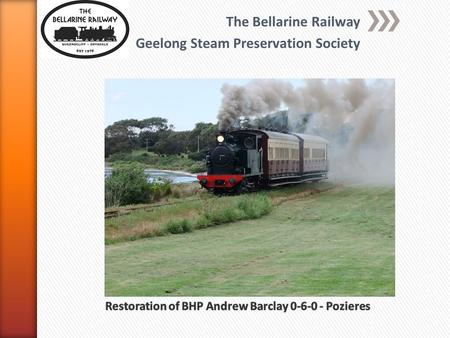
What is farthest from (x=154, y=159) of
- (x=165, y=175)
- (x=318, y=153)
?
(x=318, y=153)

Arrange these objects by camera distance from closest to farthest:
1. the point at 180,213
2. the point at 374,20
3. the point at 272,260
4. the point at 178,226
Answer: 1. the point at 374,20
2. the point at 272,260
3. the point at 178,226
4. the point at 180,213

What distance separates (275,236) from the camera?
12.2 metres

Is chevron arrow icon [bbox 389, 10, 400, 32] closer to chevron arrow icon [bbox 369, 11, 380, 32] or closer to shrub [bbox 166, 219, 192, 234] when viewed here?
chevron arrow icon [bbox 369, 11, 380, 32]

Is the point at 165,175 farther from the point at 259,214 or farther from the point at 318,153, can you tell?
the point at 318,153

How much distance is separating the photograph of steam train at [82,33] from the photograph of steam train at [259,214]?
1350 mm

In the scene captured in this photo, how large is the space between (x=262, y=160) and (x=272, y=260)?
8.46 m

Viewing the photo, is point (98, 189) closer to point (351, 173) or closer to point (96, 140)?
point (96, 140)

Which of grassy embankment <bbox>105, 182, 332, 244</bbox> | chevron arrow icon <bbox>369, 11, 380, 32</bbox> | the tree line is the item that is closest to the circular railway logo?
the tree line

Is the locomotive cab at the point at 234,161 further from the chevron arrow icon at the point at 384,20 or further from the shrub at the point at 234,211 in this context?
the chevron arrow icon at the point at 384,20

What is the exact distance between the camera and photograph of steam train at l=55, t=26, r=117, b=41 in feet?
31.5

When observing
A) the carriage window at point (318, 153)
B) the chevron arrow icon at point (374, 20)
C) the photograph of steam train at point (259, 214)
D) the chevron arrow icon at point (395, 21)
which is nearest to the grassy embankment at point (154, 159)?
the photograph of steam train at point (259, 214)

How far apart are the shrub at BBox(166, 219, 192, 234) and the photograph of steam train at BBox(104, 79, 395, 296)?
3 cm

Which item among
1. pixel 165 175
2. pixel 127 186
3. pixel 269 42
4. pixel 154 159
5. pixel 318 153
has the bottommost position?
pixel 127 186

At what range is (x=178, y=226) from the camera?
12.8 metres
